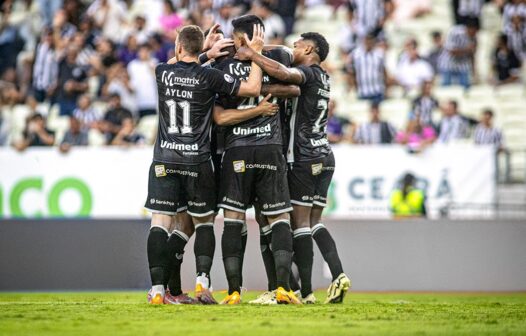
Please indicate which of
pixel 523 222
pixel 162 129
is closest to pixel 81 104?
pixel 523 222

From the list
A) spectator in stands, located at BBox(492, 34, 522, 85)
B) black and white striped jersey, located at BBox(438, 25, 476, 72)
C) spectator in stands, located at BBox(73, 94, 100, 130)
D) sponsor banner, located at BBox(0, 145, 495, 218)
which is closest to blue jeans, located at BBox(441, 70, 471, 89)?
black and white striped jersey, located at BBox(438, 25, 476, 72)

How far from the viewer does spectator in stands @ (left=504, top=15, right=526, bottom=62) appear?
2141cm

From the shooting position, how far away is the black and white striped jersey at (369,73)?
66.6 ft

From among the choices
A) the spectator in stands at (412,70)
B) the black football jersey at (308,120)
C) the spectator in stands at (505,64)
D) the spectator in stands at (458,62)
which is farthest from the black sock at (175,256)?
the spectator in stands at (505,64)

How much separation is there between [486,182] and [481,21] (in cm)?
737

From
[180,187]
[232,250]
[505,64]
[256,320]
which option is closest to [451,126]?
[505,64]

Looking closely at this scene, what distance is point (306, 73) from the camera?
1049cm

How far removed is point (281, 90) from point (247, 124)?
472 mm

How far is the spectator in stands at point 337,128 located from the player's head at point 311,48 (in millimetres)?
6969

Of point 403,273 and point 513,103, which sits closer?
point 403,273

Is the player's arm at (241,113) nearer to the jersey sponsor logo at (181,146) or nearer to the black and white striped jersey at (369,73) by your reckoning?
the jersey sponsor logo at (181,146)

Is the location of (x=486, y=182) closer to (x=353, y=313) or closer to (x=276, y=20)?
(x=276, y=20)

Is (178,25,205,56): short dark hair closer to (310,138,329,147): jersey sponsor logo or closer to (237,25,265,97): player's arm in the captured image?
(237,25,265,97): player's arm

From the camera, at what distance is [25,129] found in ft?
60.1
